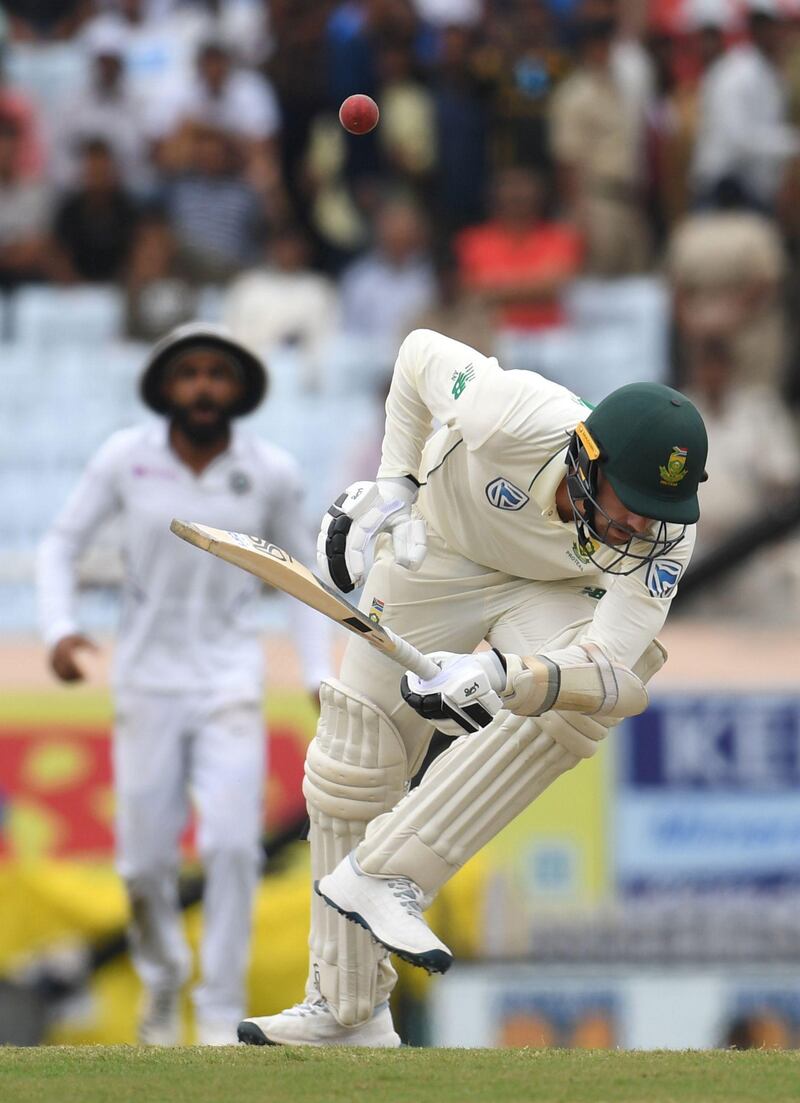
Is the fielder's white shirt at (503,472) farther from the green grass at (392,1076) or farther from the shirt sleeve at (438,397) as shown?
the green grass at (392,1076)

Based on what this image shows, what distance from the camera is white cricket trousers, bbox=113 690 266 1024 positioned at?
235 inches

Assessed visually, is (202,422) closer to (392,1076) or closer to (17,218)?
(392,1076)

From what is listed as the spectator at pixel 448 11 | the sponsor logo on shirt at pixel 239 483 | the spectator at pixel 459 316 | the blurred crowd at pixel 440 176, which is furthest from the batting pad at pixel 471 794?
the spectator at pixel 448 11

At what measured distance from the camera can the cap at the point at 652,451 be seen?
13.6 feet

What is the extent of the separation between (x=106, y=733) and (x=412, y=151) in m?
3.76

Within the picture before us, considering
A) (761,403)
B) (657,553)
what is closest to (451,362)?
(657,553)

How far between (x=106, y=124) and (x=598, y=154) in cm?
242

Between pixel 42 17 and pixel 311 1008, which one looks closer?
pixel 311 1008

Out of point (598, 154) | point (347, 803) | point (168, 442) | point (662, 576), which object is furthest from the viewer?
point (598, 154)

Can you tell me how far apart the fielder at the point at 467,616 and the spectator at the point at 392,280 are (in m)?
4.78

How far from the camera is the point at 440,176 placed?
393 inches

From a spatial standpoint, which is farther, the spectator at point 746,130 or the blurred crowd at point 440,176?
the spectator at point 746,130

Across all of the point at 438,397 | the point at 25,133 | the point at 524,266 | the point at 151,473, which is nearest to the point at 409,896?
the point at 438,397

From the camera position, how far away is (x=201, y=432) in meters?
6.20
